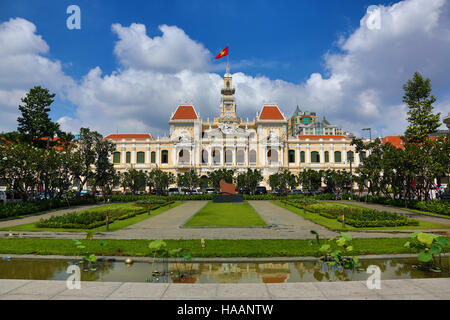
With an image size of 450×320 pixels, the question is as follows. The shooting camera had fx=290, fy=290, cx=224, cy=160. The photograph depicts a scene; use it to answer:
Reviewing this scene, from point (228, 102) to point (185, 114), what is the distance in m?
10.7

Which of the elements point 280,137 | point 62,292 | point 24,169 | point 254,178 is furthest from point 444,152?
point 280,137

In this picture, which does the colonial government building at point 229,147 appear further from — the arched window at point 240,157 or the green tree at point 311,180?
the green tree at point 311,180

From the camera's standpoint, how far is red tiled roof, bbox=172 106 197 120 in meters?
66.6

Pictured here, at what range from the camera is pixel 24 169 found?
24781mm

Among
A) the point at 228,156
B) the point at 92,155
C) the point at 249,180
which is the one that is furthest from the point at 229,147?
the point at 92,155

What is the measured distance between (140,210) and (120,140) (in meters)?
46.8

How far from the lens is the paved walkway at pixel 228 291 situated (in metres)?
5.58

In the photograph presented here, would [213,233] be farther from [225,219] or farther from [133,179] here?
[133,179]

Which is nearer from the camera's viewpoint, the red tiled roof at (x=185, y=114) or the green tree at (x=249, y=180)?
the green tree at (x=249, y=180)

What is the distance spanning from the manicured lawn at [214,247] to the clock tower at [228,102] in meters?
55.4

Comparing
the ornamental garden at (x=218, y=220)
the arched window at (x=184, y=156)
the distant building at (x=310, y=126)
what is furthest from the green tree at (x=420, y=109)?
the distant building at (x=310, y=126)

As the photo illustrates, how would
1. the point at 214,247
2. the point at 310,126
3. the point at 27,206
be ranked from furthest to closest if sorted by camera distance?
the point at 310,126 < the point at 27,206 < the point at 214,247

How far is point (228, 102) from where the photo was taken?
2729 inches

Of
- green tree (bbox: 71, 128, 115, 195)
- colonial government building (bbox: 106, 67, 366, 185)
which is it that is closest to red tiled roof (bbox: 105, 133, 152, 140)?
colonial government building (bbox: 106, 67, 366, 185)
